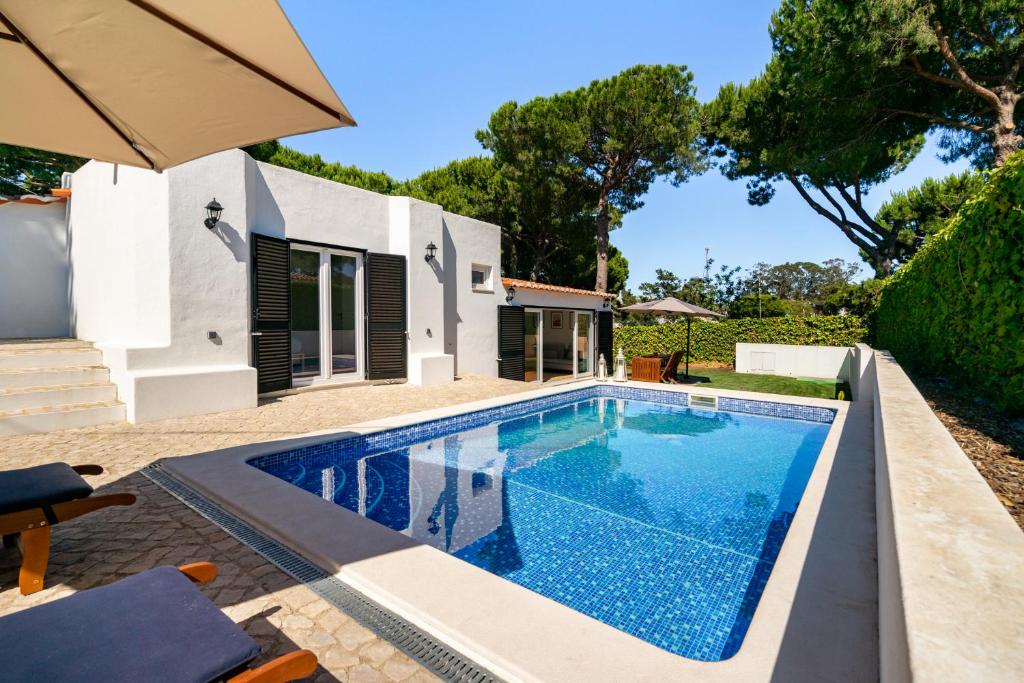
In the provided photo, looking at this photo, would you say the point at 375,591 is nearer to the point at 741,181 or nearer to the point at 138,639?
the point at 138,639

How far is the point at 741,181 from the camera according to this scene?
21125 mm

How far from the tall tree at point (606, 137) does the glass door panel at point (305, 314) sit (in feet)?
40.3

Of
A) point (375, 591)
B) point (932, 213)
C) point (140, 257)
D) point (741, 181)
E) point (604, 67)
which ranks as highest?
point (604, 67)

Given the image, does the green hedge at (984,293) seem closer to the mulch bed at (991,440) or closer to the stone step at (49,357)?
the mulch bed at (991,440)

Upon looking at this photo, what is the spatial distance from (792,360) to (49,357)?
20710mm

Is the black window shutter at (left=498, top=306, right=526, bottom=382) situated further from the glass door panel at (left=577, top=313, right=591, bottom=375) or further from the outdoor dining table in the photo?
the outdoor dining table

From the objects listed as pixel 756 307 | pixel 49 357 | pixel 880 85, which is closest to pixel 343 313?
pixel 49 357

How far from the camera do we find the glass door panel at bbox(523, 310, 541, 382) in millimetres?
14672

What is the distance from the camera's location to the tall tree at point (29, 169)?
15.1m

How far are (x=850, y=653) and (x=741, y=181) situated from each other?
2300 centimetres

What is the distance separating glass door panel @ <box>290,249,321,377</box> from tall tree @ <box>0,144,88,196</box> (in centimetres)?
1270

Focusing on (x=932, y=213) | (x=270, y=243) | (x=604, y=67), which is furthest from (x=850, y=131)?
(x=270, y=243)

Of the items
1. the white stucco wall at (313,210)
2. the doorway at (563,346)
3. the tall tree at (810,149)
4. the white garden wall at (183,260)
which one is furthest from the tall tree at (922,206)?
the white garden wall at (183,260)

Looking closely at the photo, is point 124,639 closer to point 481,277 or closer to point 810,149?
point 481,277
